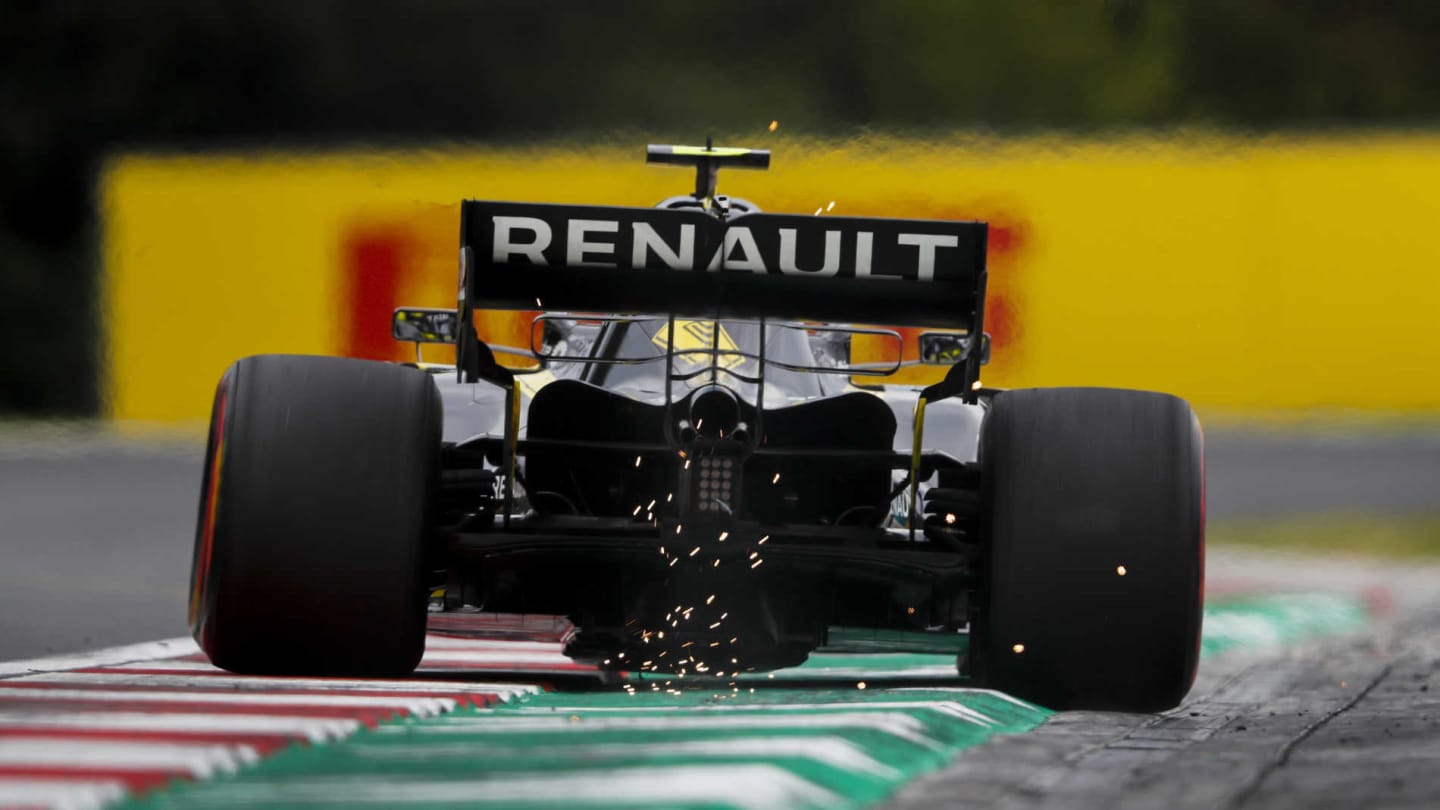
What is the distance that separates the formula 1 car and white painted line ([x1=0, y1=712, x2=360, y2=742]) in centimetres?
45

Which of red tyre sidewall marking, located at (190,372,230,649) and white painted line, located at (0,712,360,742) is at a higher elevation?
red tyre sidewall marking, located at (190,372,230,649)

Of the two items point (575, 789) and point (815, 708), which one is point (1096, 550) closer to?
point (815, 708)

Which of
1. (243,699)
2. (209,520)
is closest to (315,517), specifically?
(209,520)

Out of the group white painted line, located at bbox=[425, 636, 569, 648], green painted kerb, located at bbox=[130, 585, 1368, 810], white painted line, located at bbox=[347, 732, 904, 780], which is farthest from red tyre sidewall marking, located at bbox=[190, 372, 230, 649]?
white painted line, located at bbox=[425, 636, 569, 648]

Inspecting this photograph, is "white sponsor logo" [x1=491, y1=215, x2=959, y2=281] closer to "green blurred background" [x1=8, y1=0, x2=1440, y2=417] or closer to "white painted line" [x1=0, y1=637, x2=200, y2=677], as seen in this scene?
"white painted line" [x1=0, y1=637, x2=200, y2=677]

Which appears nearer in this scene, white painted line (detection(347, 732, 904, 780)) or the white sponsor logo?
white painted line (detection(347, 732, 904, 780))

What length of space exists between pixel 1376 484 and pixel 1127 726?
10.9m

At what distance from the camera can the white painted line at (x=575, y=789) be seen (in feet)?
12.2

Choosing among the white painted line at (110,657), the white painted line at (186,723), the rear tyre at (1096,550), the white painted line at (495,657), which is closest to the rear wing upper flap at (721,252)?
the rear tyre at (1096,550)

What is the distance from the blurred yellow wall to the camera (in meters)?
16.8

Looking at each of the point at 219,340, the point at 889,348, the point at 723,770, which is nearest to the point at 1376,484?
the point at 889,348

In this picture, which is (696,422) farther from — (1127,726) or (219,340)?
(219,340)

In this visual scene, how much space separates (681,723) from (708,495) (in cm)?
100

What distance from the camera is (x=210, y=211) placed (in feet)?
59.6
